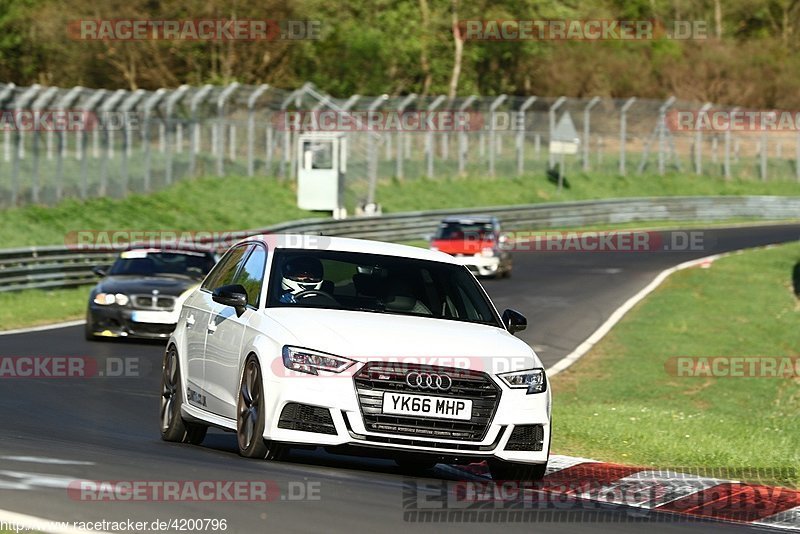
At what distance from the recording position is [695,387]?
856 inches

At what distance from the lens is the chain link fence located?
119 ft

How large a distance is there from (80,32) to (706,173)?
27870mm

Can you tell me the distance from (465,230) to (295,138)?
14718mm

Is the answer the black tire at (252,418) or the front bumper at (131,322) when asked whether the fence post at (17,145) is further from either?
the black tire at (252,418)

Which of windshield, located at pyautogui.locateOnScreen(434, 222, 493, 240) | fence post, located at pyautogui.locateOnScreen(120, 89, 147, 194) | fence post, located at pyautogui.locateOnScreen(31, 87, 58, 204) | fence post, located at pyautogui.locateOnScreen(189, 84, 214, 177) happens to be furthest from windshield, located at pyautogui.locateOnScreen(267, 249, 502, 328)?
fence post, located at pyautogui.locateOnScreen(189, 84, 214, 177)

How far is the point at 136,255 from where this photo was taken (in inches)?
883

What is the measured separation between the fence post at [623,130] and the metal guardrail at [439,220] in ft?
12.5

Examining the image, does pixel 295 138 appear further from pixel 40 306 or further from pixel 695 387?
pixel 695 387

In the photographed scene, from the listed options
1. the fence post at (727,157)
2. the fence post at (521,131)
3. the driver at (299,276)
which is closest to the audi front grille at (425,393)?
the driver at (299,276)

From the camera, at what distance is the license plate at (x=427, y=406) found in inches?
365

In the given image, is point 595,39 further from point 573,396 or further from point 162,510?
point 162,510

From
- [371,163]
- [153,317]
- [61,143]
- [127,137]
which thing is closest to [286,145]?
[371,163]

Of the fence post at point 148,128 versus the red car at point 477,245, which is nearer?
the red car at point 477,245

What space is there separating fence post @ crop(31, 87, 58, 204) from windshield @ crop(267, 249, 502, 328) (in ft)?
81.8
